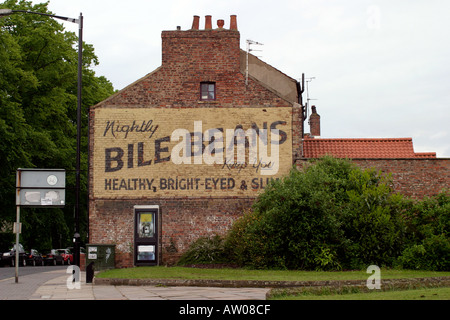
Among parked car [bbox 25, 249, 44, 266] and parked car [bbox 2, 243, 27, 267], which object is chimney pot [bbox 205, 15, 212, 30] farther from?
parked car [bbox 25, 249, 44, 266]

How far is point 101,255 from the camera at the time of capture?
25.2 m

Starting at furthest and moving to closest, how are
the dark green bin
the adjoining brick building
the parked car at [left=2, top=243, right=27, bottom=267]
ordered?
the parked car at [left=2, top=243, right=27, bottom=267] < the adjoining brick building < the dark green bin

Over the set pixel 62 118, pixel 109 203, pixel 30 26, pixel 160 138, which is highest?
pixel 30 26

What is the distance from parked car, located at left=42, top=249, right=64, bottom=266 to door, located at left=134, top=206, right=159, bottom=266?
855 inches

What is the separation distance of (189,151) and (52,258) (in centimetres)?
2336

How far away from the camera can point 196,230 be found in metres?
26.3

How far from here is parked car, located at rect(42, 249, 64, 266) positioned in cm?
4562

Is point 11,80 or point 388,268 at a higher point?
point 11,80

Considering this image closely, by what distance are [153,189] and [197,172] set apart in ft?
6.55

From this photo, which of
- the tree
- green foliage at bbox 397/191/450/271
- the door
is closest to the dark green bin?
the door

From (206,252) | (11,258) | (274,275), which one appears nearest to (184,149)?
(206,252)

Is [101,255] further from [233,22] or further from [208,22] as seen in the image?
[233,22]

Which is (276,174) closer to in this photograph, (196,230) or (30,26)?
(196,230)
